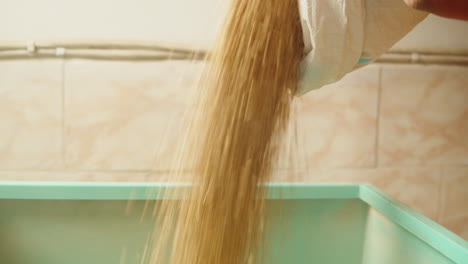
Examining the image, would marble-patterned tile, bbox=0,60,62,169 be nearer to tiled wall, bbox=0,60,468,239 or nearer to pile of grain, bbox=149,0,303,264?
tiled wall, bbox=0,60,468,239

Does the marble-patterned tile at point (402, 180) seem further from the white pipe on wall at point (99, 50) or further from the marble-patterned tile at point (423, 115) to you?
the white pipe on wall at point (99, 50)

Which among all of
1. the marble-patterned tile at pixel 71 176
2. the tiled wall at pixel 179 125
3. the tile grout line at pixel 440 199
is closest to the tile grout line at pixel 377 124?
the tiled wall at pixel 179 125

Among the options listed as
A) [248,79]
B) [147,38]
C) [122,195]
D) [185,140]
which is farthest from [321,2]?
[147,38]

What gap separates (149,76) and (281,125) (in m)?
0.45

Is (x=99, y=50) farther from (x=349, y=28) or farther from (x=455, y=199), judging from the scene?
(x=455, y=199)

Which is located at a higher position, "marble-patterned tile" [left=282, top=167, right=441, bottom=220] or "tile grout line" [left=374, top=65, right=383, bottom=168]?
"tile grout line" [left=374, top=65, right=383, bottom=168]

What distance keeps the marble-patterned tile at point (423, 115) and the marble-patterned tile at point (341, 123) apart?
30 millimetres

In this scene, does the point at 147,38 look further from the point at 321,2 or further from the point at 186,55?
the point at 321,2

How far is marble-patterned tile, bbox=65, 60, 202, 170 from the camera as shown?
0.89 metres

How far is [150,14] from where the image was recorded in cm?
89

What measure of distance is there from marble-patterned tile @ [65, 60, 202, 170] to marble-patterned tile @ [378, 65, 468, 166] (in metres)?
0.46

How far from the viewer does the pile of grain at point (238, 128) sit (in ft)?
1.57

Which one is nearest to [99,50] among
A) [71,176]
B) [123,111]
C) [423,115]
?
[123,111]

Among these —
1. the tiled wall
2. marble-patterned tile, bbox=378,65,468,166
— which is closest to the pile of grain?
the tiled wall
